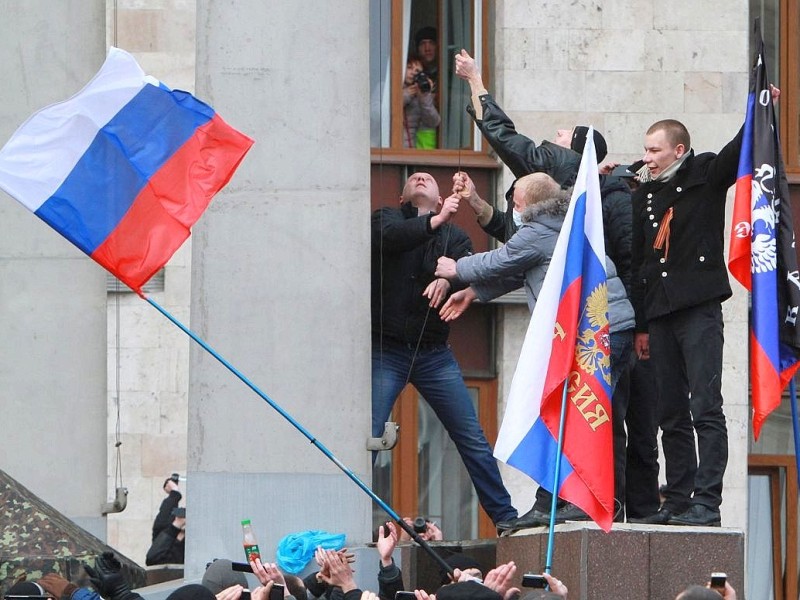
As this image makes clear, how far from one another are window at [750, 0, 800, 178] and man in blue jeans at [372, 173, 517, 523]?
7841mm

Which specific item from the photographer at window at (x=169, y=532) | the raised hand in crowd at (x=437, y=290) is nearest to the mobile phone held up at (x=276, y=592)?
the raised hand in crowd at (x=437, y=290)

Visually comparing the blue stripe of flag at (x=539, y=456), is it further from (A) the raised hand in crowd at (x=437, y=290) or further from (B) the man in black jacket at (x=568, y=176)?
(A) the raised hand in crowd at (x=437, y=290)

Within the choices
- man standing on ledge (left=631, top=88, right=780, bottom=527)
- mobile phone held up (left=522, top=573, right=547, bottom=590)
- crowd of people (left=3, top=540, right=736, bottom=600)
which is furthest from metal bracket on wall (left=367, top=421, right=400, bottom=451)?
mobile phone held up (left=522, top=573, right=547, bottom=590)

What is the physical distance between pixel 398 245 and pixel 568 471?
8.24ft

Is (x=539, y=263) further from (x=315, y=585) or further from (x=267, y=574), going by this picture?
(x=267, y=574)

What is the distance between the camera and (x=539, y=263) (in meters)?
11.2

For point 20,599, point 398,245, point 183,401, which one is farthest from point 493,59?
point 20,599

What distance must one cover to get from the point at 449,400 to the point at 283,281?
145 cm

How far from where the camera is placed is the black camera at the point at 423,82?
64.8ft

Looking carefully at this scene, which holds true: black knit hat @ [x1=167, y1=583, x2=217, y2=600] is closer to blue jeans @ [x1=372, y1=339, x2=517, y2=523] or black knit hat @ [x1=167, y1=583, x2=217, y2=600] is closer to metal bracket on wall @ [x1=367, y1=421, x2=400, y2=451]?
metal bracket on wall @ [x1=367, y1=421, x2=400, y2=451]

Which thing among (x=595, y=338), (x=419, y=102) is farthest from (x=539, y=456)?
(x=419, y=102)

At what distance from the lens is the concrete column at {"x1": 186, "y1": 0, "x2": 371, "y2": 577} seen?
1159 cm

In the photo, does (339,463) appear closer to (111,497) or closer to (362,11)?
(362,11)

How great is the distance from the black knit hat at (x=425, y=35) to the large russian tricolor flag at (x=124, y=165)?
8.71m
